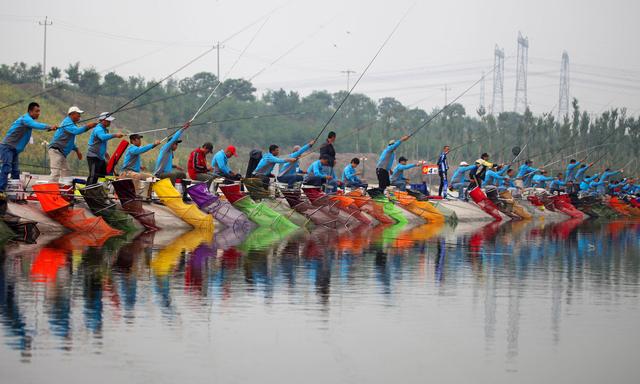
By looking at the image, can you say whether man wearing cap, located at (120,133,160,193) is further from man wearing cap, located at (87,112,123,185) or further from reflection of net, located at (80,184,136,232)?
reflection of net, located at (80,184,136,232)

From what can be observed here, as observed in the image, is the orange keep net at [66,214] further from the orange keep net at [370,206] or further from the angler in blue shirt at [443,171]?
the angler in blue shirt at [443,171]

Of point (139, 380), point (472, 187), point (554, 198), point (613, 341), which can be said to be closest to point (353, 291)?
point (613, 341)

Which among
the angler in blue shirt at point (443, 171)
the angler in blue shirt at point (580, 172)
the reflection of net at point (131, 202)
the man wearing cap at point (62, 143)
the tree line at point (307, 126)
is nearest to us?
the man wearing cap at point (62, 143)

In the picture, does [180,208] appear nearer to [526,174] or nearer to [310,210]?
[310,210]

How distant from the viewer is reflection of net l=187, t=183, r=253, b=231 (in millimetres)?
22234

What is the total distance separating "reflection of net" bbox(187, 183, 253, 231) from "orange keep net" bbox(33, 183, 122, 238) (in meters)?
3.14

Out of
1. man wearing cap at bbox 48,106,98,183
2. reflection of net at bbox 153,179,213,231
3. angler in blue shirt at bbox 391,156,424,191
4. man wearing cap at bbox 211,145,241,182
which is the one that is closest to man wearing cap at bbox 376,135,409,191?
angler in blue shirt at bbox 391,156,424,191

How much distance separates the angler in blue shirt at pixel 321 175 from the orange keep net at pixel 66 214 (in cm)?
783

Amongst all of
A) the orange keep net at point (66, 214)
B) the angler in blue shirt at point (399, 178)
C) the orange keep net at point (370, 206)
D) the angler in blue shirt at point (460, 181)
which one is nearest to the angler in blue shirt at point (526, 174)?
the angler in blue shirt at point (460, 181)

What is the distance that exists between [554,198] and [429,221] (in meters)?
10.9

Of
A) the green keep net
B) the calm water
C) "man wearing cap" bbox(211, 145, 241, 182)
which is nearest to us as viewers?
the calm water

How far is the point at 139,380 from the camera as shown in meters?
6.96

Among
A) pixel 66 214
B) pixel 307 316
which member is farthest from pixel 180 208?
pixel 307 316

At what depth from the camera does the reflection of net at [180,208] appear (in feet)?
70.2
